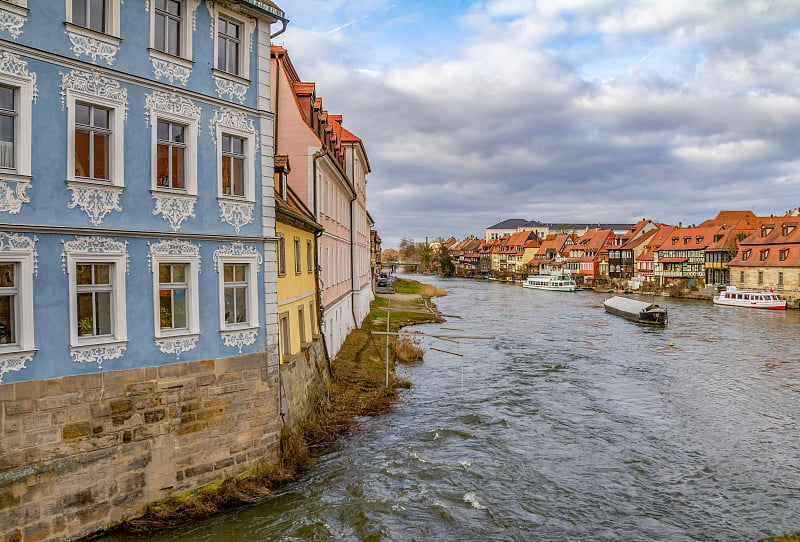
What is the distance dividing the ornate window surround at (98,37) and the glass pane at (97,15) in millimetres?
61

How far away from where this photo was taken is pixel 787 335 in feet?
120

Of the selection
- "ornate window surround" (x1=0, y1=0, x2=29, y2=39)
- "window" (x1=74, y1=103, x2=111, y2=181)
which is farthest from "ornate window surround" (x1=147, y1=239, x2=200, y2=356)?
"ornate window surround" (x1=0, y1=0, x2=29, y2=39)

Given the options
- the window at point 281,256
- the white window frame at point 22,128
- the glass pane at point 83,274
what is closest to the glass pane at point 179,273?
the glass pane at point 83,274

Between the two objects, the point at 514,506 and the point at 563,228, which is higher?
the point at 563,228

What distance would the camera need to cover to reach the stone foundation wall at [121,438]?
868cm

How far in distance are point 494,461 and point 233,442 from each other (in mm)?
6496

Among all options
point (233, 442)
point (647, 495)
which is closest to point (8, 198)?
point (233, 442)

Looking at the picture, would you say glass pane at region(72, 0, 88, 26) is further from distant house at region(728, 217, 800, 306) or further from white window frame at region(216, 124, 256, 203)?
distant house at region(728, 217, 800, 306)

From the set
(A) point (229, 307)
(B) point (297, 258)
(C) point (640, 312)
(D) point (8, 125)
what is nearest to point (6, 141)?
(D) point (8, 125)

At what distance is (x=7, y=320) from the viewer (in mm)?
8773

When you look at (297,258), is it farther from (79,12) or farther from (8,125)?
(8,125)

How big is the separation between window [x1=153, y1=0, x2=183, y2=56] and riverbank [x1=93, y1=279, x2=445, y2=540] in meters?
8.01

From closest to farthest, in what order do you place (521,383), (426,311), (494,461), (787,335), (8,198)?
(8,198) < (494,461) < (521,383) < (787,335) < (426,311)

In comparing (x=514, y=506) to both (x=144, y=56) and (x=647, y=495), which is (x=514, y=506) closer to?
(x=647, y=495)
